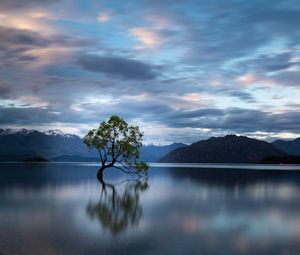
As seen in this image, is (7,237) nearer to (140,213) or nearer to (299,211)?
(140,213)

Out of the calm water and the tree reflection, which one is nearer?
the calm water

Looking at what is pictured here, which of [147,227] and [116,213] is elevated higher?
[147,227]

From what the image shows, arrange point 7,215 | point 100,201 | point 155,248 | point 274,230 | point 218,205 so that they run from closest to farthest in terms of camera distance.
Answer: point 155,248
point 274,230
point 7,215
point 218,205
point 100,201

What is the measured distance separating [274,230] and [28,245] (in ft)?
59.9

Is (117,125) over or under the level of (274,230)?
over

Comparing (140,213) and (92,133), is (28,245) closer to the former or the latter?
(140,213)

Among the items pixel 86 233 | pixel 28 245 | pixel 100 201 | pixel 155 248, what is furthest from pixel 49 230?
pixel 100 201

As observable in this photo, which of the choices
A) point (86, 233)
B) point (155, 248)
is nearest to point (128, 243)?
point (155, 248)

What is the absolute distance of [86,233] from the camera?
26594 millimetres

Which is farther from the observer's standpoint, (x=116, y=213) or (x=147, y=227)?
(x=116, y=213)

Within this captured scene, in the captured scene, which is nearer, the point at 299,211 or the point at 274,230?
the point at 274,230

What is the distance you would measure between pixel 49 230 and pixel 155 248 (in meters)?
9.18

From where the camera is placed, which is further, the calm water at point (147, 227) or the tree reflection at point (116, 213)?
the tree reflection at point (116, 213)

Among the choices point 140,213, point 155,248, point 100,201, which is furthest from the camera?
point 100,201
